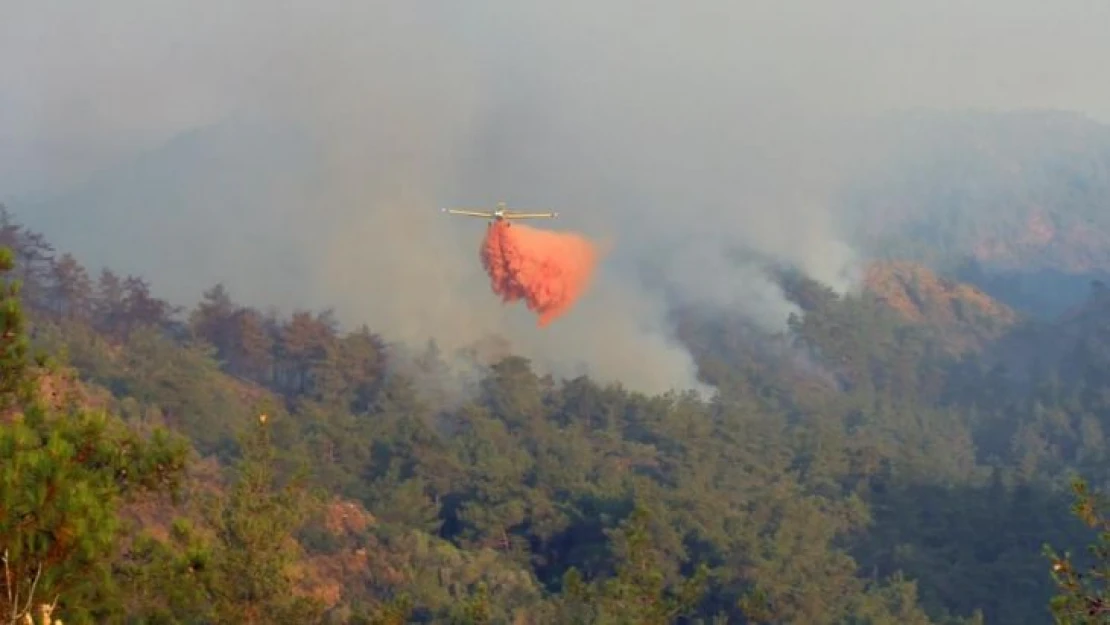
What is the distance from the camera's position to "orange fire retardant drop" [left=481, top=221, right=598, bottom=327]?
49.9 metres

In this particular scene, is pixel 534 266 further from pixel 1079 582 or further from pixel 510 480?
pixel 1079 582

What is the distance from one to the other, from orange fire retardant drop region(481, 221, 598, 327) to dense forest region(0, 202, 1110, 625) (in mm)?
9980

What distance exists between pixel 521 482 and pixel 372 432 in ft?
31.4

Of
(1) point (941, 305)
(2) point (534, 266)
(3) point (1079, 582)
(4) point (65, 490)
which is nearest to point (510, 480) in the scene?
(2) point (534, 266)

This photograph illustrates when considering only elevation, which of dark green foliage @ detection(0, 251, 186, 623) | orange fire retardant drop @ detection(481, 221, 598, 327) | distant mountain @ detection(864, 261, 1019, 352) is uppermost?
distant mountain @ detection(864, 261, 1019, 352)

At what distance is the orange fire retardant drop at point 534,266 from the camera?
164 ft

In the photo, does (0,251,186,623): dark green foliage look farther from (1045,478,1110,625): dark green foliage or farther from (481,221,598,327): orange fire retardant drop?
(481,221,598,327): orange fire retardant drop

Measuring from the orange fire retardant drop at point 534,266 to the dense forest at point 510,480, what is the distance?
32.7 ft

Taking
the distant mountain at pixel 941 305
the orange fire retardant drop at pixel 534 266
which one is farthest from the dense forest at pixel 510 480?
the distant mountain at pixel 941 305

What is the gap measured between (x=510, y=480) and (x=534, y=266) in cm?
2613

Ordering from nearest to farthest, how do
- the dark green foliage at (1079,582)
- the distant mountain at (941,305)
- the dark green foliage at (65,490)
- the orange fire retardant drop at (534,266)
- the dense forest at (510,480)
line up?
the dark green foliage at (1079,582) → the dark green foliage at (65,490) → the dense forest at (510,480) → the orange fire retardant drop at (534,266) → the distant mountain at (941,305)

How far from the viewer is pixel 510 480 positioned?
75062 mm

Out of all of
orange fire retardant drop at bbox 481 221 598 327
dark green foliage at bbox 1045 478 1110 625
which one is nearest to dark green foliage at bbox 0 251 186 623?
dark green foliage at bbox 1045 478 1110 625

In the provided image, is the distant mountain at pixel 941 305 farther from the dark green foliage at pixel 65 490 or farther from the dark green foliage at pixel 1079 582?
the dark green foliage at pixel 65 490
